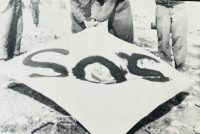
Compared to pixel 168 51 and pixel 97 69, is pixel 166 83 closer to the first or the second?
pixel 97 69

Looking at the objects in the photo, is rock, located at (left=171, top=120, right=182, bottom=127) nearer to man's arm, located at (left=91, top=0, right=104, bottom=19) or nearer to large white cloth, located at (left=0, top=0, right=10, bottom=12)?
man's arm, located at (left=91, top=0, right=104, bottom=19)

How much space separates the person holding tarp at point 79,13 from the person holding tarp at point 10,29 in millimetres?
908

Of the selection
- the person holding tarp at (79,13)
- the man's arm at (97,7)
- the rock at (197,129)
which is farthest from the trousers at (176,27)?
the person holding tarp at (79,13)

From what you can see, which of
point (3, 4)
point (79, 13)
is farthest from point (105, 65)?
point (3, 4)

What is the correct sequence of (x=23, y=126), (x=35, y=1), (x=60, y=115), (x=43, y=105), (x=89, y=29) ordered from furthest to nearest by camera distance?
(x=35, y=1) → (x=89, y=29) → (x=43, y=105) → (x=60, y=115) → (x=23, y=126)

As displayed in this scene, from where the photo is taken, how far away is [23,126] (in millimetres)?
2455

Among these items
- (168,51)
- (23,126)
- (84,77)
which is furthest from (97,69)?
(168,51)

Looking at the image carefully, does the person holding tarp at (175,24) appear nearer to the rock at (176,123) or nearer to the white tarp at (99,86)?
the white tarp at (99,86)

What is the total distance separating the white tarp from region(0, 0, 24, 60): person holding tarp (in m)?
1.48

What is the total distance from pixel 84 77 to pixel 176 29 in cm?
147

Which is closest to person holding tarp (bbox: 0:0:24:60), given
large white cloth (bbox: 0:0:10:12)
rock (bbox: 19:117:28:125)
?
large white cloth (bbox: 0:0:10:12)

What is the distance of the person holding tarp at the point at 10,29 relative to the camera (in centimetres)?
405

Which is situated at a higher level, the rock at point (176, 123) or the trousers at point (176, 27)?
the trousers at point (176, 27)

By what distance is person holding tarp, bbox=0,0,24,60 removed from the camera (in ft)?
13.3
